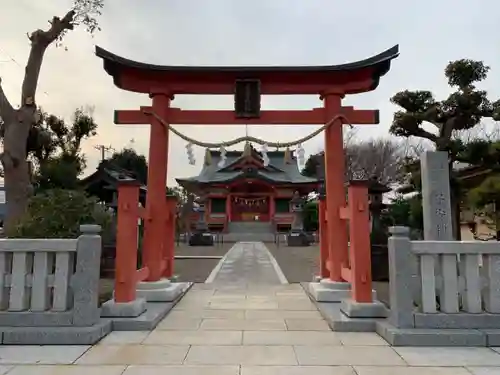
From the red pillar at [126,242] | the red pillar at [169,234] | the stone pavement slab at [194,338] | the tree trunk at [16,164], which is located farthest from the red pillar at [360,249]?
the tree trunk at [16,164]

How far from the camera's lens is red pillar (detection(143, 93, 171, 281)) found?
21.9 ft

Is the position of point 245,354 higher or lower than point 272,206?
lower

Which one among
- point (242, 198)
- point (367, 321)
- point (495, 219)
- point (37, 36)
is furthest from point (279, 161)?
point (367, 321)

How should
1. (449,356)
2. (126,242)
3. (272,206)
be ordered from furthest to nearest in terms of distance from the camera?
1. (272,206)
2. (126,242)
3. (449,356)

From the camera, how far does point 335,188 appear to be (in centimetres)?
686

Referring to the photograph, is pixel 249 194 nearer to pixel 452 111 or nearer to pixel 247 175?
pixel 247 175

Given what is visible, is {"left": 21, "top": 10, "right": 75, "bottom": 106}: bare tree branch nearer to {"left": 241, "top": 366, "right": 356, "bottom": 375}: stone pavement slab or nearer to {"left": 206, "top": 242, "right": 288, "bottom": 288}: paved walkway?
{"left": 206, "top": 242, "right": 288, "bottom": 288}: paved walkway

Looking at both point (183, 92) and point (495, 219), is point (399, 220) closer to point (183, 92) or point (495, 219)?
point (495, 219)

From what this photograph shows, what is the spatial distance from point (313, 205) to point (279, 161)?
31.8ft

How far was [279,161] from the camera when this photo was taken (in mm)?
41219

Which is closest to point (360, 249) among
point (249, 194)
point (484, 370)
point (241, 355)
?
point (484, 370)

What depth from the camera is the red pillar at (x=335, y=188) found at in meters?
6.73

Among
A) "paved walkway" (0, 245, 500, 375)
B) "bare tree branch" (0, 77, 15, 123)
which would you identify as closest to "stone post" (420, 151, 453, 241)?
"paved walkway" (0, 245, 500, 375)

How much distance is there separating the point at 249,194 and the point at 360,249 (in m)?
30.5
